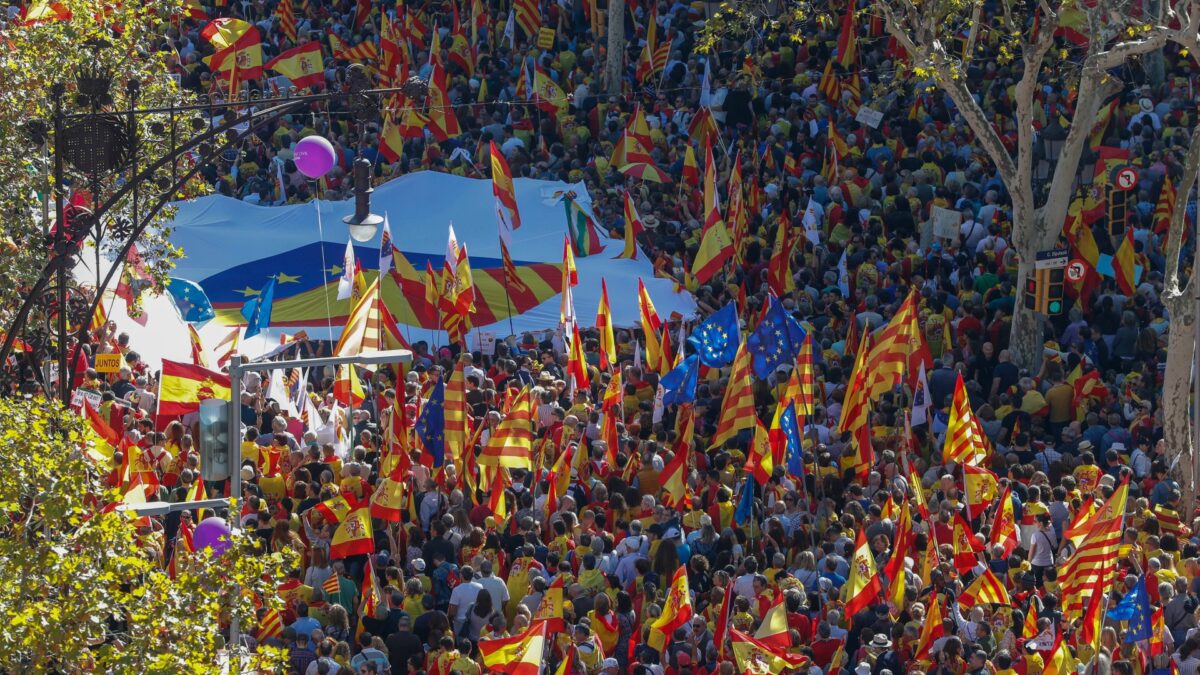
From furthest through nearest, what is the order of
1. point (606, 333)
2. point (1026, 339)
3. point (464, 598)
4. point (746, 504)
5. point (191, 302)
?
point (191, 302) → point (1026, 339) → point (606, 333) → point (746, 504) → point (464, 598)

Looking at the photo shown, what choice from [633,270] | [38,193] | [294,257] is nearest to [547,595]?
[38,193]

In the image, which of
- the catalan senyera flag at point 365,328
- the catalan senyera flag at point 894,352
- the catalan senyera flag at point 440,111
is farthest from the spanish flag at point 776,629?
the catalan senyera flag at point 440,111

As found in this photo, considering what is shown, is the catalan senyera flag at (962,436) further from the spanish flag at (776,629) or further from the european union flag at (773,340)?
→ the spanish flag at (776,629)

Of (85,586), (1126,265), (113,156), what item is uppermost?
(113,156)

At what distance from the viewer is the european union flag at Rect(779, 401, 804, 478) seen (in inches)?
810

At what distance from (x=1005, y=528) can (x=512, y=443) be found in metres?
4.69

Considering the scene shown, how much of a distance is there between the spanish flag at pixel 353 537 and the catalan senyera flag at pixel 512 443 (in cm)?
190

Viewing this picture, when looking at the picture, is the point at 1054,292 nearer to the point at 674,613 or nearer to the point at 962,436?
the point at 962,436

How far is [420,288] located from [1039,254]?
7.80 meters

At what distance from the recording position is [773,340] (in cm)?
2273

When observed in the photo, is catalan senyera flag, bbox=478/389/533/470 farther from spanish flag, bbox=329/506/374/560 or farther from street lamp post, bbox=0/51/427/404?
street lamp post, bbox=0/51/427/404

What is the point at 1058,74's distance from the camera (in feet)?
108

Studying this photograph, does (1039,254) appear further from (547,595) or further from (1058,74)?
(547,595)

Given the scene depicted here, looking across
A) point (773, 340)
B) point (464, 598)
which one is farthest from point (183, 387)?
point (773, 340)
